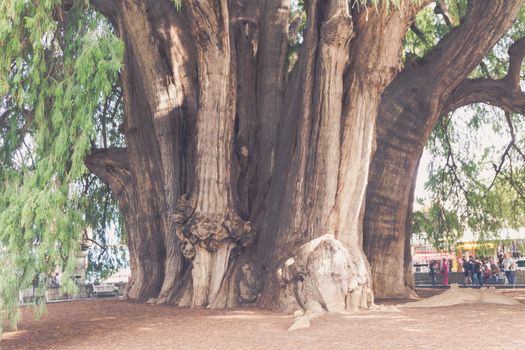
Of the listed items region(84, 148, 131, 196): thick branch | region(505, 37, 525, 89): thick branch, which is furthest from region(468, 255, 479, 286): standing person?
region(84, 148, 131, 196): thick branch

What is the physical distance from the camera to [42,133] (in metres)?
7.27

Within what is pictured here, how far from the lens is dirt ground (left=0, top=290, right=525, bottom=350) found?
6262mm

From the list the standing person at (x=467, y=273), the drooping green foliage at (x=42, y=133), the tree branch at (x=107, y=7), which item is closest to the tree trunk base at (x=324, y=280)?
the drooping green foliage at (x=42, y=133)

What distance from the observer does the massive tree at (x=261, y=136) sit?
881 centimetres

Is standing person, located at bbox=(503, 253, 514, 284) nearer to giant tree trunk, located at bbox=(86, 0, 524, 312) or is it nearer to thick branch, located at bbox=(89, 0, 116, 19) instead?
giant tree trunk, located at bbox=(86, 0, 524, 312)

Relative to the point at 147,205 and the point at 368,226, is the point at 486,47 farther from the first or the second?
the point at 147,205

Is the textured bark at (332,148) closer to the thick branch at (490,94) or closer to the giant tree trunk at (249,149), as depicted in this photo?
the giant tree trunk at (249,149)

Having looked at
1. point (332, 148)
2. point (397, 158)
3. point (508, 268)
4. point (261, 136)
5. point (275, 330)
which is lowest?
point (275, 330)

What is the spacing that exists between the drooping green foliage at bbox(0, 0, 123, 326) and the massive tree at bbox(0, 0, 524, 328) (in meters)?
0.05

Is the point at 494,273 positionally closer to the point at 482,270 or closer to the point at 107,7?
the point at 482,270

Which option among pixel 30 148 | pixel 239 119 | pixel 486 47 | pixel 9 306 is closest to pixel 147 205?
pixel 239 119

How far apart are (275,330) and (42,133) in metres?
3.50

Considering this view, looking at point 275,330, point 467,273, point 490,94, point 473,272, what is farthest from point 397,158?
point 467,273

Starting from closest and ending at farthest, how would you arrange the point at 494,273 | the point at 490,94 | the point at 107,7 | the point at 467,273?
the point at 107,7
the point at 490,94
the point at 467,273
the point at 494,273
